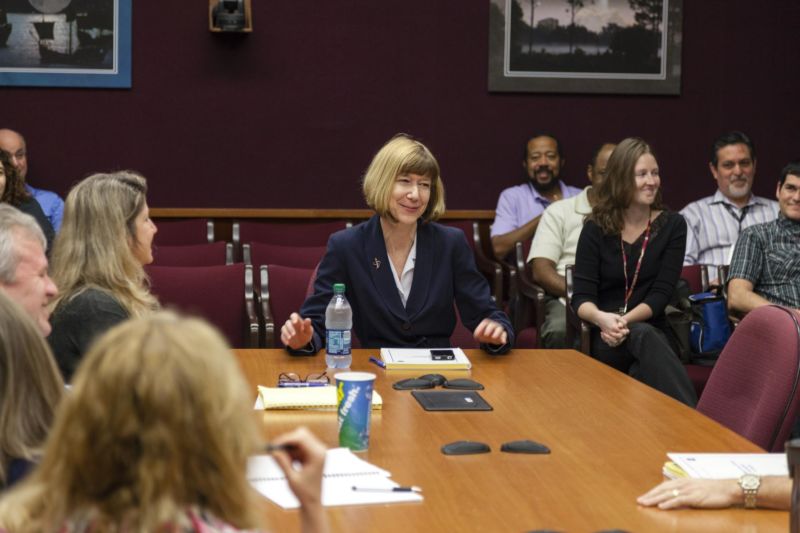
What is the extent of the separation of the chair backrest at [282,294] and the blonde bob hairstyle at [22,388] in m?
3.11

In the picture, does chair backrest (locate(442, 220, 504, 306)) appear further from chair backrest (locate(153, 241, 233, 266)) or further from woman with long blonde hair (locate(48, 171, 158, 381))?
woman with long blonde hair (locate(48, 171, 158, 381))

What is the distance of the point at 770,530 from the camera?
2092mm

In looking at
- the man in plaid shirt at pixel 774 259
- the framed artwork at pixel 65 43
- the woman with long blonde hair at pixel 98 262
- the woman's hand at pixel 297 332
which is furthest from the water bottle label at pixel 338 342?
the framed artwork at pixel 65 43

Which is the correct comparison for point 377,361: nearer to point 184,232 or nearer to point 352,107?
point 184,232

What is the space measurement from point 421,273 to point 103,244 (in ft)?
4.33

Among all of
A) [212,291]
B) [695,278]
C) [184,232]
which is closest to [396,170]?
[212,291]

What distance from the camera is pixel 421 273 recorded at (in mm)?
4109

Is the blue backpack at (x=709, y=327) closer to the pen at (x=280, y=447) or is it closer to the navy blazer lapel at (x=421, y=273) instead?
the navy blazer lapel at (x=421, y=273)

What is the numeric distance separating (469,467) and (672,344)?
9.52 ft

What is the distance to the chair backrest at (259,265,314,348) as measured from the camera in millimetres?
4953

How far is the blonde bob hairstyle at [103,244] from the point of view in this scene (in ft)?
10.3

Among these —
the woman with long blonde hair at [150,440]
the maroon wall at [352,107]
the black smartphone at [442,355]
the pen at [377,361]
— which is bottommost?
the pen at [377,361]

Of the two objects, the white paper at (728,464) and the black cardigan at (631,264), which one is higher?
the black cardigan at (631,264)

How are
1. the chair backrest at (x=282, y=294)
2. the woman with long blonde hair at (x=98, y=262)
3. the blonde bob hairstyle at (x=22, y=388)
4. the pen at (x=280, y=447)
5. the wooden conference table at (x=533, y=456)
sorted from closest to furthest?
the pen at (x=280, y=447)
the blonde bob hairstyle at (x=22, y=388)
the wooden conference table at (x=533, y=456)
the woman with long blonde hair at (x=98, y=262)
the chair backrest at (x=282, y=294)
